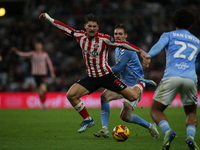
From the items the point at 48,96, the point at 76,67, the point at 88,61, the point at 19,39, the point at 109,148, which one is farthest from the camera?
the point at 19,39

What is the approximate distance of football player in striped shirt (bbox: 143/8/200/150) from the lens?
228 inches

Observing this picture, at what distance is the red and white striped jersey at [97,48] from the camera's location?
7711 mm

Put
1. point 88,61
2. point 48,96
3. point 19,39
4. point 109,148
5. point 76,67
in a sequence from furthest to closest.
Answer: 1. point 19,39
2. point 76,67
3. point 48,96
4. point 88,61
5. point 109,148

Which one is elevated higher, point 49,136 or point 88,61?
point 88,61

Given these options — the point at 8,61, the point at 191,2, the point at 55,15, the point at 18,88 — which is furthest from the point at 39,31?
the point at 191,2

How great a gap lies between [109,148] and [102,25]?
16.1 meters

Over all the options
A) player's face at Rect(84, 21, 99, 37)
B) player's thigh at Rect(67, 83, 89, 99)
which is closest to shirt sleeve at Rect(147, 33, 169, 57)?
player's face at Rect(84, 21, 99, 37)

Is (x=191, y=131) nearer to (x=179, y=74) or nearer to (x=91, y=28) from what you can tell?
(x=179, y=74)

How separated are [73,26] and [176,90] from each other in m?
17.3

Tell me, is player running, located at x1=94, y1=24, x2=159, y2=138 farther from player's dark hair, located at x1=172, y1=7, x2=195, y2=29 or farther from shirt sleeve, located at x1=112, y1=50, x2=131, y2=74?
player's dark hair, located at x1=172, y1=7, x2=195, y2=29

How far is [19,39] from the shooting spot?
22266 millimetres

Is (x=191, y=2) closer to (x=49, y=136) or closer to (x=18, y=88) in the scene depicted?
(x=18, y=88)

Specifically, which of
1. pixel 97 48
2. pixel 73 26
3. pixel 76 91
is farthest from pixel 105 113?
pixel 73 26

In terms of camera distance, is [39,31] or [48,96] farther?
[39,31]
